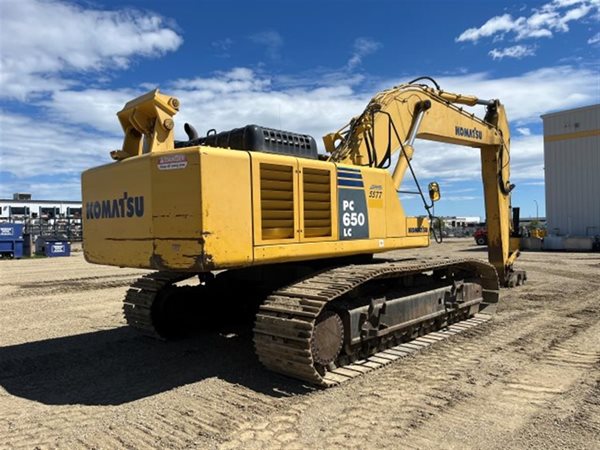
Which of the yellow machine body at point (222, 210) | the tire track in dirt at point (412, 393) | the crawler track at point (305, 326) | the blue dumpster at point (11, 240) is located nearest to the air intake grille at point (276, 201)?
the yellow machine body at point (222, 210)

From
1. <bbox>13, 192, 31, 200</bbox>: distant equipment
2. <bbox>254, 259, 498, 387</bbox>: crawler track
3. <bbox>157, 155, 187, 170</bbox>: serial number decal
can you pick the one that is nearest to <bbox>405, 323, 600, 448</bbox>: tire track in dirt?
<bbox>254, 259, 498, 387</bbox>: crawler track

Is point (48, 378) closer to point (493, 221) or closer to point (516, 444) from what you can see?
point (516, 444)

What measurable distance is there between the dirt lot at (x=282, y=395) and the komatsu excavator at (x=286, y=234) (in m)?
0.46

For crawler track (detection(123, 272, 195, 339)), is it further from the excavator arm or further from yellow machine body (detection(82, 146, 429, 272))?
the excavator arm

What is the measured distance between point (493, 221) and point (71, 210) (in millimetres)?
62283

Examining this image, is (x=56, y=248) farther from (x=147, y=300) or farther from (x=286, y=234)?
(x=286, y=234)

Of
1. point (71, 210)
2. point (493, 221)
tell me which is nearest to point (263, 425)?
point (493, 221)

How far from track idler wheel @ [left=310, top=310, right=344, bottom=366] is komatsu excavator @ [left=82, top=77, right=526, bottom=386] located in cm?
Result: 2

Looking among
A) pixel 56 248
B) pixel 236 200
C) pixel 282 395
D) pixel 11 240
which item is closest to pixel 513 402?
pixel 282 395

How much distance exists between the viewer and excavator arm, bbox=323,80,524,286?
7602 mm

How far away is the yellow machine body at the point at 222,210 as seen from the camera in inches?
196

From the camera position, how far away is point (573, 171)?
2948 cm

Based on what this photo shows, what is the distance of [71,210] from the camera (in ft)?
213

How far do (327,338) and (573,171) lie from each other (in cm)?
2859
